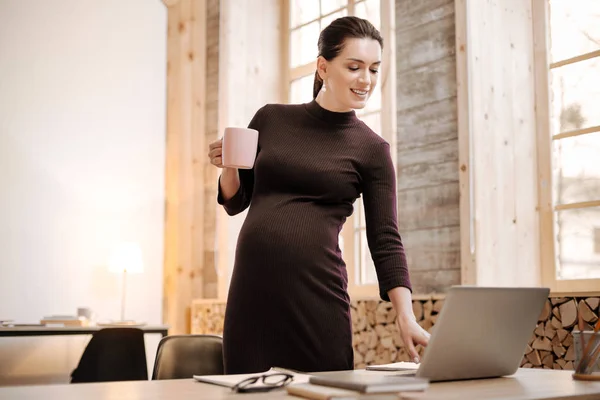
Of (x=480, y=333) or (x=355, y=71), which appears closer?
(x=480, y=333)

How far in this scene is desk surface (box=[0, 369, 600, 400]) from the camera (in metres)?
1.07

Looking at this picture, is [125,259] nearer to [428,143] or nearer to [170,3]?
[170,3]

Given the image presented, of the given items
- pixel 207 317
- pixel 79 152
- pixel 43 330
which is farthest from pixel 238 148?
pixel 79 152

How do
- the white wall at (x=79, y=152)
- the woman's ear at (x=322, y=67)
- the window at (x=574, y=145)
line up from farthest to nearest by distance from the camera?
the white wall at (x=79, y=152) → the window at (x=574, y=145) → the woman's ear at (x=322, y=67)

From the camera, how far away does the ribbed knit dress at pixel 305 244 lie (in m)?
1.63

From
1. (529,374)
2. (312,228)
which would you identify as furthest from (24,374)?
(529,374)

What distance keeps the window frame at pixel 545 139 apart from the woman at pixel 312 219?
6.98 ft

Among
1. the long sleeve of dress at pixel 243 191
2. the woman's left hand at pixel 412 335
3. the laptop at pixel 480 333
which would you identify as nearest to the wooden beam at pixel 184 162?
the long sleeve of dress at pixel 243 191

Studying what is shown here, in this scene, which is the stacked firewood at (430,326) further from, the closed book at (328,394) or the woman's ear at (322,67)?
the closed book at (328,394)

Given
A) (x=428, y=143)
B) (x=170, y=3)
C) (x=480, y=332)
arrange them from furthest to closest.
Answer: (x=170, y=3) → (x=428, y=143) → (x=480, y=332)

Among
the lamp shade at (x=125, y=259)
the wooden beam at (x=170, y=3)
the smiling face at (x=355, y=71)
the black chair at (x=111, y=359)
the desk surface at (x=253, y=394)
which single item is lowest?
the black chair at (x=111, y=359)

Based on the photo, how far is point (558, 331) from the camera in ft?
10.4

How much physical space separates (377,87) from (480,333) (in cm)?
349

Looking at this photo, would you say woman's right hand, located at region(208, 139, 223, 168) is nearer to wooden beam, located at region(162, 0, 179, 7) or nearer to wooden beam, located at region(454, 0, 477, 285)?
wooden beam, located at region(454, 0, 477, 285)
